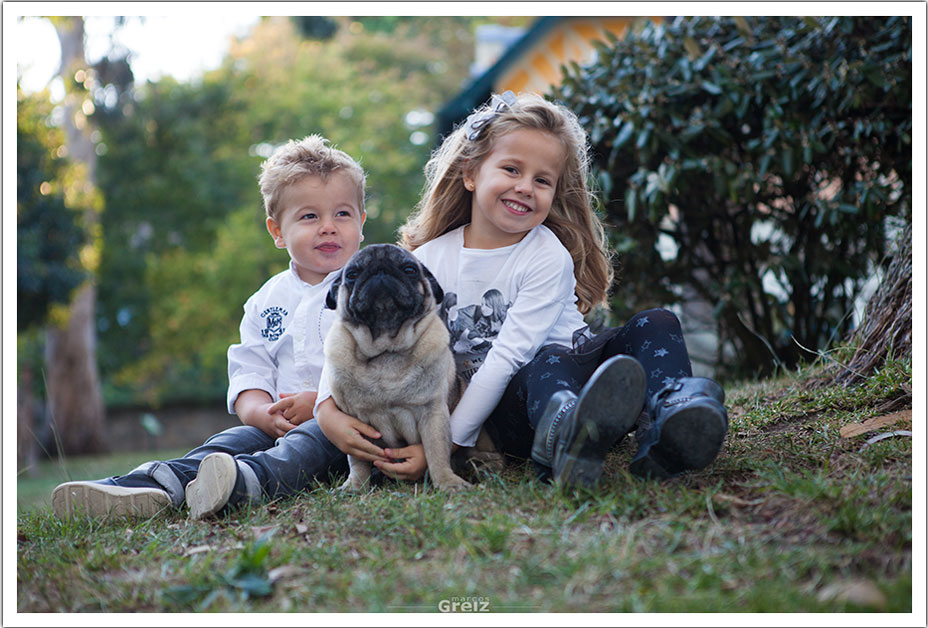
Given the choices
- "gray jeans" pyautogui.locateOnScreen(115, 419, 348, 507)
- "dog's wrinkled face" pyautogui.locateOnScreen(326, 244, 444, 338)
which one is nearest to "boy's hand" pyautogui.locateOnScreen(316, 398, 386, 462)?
"gray jeans" pyautogui.locateOnScreen(115, 419, 348, 507)

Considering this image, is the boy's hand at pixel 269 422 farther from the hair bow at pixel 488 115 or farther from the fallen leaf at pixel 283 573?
the hair bow at pixel 488 115

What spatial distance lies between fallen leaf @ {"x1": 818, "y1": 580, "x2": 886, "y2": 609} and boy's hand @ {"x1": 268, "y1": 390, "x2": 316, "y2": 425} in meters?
2.41

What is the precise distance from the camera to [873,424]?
3.22m

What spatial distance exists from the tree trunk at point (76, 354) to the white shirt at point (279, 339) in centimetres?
1574

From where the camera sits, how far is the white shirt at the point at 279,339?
3746 millimetres

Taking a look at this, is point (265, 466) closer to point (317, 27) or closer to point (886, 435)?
point (886, 435)

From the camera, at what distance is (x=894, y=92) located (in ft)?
14.4

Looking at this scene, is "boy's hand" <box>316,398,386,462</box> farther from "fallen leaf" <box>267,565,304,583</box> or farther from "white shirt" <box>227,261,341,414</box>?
"fallen leaf" <box>267,565,304,583</box>

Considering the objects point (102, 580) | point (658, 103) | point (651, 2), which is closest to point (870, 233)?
point (658, 103)

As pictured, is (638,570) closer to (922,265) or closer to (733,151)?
(922,265)

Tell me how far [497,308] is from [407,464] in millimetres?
800

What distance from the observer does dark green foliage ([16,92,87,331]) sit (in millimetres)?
12414

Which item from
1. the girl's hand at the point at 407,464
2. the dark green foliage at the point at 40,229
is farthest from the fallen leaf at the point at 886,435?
the dark green foliage at the point at 40,229

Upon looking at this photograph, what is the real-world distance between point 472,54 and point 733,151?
20513 mm
